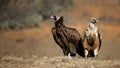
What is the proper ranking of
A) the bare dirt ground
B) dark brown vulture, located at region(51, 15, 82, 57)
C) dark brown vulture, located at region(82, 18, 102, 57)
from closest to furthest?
the bare dirt ground < dark brown vulture, located at region(82, 18, 102, 57) < dark brown vulture, located at region(51, 15, 82, 57)

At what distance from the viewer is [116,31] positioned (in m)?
36.3

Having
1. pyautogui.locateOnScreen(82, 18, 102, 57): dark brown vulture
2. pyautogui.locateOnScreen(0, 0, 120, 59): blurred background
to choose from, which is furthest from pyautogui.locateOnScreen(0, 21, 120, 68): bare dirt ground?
pyautogui.locateOnScreen(82, 18, 102, 57): dark brown vulture

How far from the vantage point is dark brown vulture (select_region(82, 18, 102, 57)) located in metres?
17.7

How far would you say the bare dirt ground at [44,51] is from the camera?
51.7 feet

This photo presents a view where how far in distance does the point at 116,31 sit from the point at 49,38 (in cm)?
489

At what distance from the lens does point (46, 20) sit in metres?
40.2

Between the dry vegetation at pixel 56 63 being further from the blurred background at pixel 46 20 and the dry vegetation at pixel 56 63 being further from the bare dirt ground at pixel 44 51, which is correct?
the blurred background at pixel 46 20

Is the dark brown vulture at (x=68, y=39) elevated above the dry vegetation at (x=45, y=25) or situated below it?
above

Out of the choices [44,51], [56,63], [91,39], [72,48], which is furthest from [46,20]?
[56,63]

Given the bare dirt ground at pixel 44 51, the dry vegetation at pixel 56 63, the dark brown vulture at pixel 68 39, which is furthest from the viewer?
the dark brown vulture at pixel 68 39

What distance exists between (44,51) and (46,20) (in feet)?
37.6

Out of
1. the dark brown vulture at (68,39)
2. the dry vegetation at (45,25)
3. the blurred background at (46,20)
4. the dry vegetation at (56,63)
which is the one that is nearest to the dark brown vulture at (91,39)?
the dark brown vulture at (68,39)

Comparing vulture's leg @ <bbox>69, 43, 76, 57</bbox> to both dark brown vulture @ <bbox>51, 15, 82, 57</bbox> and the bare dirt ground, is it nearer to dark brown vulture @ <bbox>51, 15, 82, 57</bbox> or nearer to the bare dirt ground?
dark brown vulture @ <bbox>51, 15, 82, 57</bbox>

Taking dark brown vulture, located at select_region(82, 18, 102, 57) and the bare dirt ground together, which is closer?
the bare dirt ground
